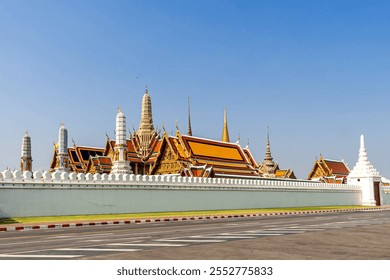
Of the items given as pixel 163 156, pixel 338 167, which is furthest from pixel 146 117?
pixel 338 167

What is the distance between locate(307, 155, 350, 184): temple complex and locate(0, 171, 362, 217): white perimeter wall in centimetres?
3216

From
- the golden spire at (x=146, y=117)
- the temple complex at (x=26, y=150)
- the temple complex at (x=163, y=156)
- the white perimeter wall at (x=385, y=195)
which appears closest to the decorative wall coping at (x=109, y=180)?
the temple complex at (x=163, y=156)

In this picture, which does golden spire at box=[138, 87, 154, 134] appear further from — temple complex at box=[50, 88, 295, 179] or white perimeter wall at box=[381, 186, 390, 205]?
white perimeter wall at box=[381, 186, 390, 205]

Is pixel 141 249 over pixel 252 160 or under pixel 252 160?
under

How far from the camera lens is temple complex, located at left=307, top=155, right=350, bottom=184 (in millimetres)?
77206

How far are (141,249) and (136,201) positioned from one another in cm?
2046

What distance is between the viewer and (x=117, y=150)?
134 ft

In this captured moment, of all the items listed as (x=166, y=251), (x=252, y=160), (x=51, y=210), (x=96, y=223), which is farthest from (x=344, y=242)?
(x=252, y=160)

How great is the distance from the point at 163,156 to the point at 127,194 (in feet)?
70.7

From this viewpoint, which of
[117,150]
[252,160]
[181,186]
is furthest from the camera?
[252,160]

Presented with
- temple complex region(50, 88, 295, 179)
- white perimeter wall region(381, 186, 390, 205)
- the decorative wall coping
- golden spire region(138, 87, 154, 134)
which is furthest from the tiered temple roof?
golden spire region(138, 87, 154, 134)

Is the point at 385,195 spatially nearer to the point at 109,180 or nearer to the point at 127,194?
the point at 127,194
